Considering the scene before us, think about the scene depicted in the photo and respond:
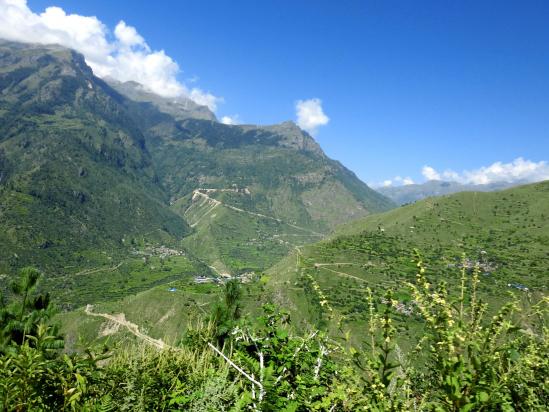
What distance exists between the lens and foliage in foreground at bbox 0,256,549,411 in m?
3.48

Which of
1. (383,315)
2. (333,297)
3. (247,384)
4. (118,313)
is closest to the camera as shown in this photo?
(383,315)

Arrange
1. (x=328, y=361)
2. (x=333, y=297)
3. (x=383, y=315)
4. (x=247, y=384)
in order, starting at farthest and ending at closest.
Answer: (x=333, y=297), (x=328, y=361), (x=247, y=384), (x=383, y=315)

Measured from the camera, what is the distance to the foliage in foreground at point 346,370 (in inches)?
137

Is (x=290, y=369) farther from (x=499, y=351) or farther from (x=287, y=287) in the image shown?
(x=287, y=287)

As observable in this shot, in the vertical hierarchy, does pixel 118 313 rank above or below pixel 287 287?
below

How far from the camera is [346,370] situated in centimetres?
460

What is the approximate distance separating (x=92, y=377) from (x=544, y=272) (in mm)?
172482

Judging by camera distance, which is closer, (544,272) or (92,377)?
(92,377)

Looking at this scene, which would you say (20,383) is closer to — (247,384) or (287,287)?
(247,384)

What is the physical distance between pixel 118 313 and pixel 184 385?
176 meters

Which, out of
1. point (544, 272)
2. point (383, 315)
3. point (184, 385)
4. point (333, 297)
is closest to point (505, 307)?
point (383, 315)

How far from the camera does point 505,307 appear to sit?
132 inches

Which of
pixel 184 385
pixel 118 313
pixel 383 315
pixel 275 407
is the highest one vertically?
pixel 383 315

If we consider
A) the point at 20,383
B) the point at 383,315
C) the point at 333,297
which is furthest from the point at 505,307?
the point at 333,297
